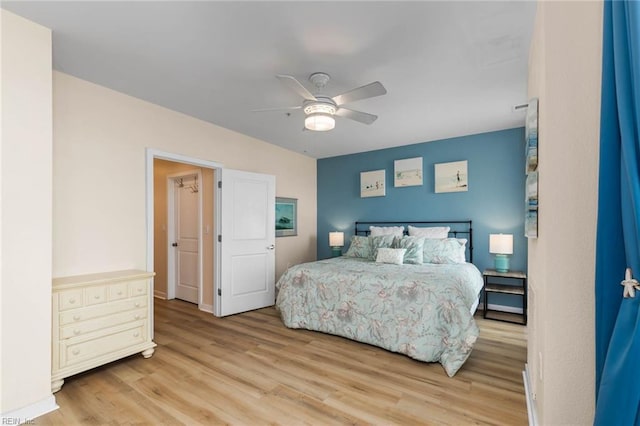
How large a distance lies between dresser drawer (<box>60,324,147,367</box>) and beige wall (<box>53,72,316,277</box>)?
644 mm

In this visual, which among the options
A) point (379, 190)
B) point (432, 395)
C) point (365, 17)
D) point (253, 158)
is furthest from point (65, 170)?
point (379, 190)

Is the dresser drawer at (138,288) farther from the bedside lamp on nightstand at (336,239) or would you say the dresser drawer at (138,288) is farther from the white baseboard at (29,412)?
the bedside lamp on nightstand at (336,239)

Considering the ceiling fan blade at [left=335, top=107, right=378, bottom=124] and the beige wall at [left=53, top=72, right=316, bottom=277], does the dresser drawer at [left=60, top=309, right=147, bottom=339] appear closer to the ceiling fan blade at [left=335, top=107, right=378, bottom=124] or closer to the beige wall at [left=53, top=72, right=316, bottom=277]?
the beige wall at [left=53, top=72, right=316, bottom=277]

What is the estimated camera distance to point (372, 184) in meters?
5.41

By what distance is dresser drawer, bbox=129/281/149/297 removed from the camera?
109 inches

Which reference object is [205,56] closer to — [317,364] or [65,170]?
[65,170]

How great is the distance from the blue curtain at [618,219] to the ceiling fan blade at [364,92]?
4.19 feet

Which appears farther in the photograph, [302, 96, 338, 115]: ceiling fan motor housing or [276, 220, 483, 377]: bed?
[276, 220, 483, 377]: bed

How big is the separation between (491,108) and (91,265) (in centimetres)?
446

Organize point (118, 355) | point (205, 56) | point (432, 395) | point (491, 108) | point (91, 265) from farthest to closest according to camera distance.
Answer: point (491, 108), point (91, 265), point (118, 355), point (205, 56), point (432, 395)

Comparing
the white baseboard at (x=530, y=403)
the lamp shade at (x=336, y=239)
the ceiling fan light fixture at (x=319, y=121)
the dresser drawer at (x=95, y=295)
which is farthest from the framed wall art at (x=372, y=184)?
the dresser drawer at (x=95, y=295)

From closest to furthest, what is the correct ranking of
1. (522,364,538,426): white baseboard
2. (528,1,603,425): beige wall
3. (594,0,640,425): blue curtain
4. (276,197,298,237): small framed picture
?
(594,0,640,425): blue curtain → (528,1,603,425): beige wall → (522,364,538,426): white baseboard → (276,197,298,237): small framed picture

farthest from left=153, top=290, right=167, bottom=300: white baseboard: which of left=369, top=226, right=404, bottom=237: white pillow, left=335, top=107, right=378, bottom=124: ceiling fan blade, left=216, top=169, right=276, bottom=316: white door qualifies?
left=335, top=107, right=378, bottom=124: ceiling fan blade

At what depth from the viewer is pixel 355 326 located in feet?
10.5
